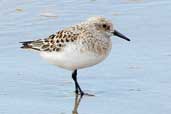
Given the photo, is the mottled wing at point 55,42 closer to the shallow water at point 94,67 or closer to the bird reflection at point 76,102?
the shallow water at point 94,67

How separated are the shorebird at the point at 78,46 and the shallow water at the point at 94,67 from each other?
0.32m

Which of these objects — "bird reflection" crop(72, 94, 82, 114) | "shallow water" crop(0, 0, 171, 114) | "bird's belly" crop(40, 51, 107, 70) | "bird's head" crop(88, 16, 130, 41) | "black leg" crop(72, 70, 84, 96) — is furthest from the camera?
"bird's head" crop(88, 16, 130, 41)

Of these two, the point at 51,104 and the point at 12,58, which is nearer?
the point at 51,104

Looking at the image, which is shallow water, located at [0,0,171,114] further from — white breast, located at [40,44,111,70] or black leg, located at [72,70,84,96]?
white breast, located at [40,44,111,70]

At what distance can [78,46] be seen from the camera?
24.7 feet

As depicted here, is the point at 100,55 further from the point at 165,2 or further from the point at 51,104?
the point at 165,2

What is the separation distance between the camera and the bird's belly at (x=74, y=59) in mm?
7480

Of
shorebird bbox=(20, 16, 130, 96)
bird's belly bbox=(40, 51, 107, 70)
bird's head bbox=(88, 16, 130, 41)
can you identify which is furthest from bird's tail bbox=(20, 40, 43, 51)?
bird's head bbox=(88, 16, 130, 41)

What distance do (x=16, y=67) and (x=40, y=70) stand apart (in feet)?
0.96

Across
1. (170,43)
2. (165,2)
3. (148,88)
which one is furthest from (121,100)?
(165,2)

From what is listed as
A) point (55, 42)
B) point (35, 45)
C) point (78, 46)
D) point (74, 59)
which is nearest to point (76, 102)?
point (74, 59)

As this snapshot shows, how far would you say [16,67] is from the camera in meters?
8.31

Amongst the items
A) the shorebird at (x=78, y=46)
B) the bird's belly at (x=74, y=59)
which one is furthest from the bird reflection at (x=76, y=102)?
the bird's belly at (x=74, y=59)

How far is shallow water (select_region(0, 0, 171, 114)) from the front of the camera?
23.6 feet
